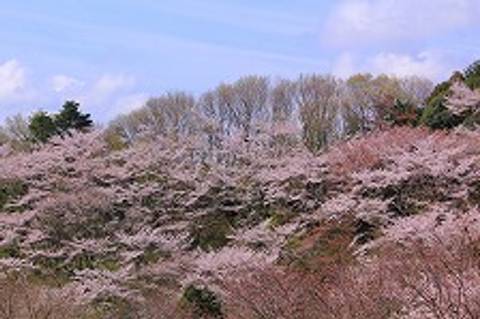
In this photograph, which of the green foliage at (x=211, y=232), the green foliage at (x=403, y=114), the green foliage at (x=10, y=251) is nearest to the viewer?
the green foliage at (x=211, y=232)

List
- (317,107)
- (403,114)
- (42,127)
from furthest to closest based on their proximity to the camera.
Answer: (317,107) → (42,127) → (403,114)

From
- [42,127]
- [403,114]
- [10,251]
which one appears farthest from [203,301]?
[42,127]

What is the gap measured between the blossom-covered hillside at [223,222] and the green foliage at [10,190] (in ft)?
0.24

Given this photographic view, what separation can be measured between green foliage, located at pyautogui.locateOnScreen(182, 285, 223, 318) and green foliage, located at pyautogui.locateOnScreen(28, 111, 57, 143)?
13.4 m

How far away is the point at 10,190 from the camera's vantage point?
2844 cm

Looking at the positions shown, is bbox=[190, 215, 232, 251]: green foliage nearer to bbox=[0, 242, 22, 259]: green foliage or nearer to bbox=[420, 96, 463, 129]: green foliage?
bbox=[0, 242, 22, 259]: green foliage

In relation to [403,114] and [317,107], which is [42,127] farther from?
[403,114]

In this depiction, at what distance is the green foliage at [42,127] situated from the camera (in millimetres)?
32906

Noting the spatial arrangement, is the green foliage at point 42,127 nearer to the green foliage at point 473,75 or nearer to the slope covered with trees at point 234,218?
the slope covered with trees at point 234,218

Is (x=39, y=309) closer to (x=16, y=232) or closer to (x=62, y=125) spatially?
(x=16, y=232)

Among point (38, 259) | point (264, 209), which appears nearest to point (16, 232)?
point (38, 259)

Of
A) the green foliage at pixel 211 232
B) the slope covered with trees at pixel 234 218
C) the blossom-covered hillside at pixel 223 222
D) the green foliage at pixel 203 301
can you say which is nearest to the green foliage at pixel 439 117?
the slope covered with trees at pixel 234 218

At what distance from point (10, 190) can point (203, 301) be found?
10.2 metres

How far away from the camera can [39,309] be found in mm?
17141
